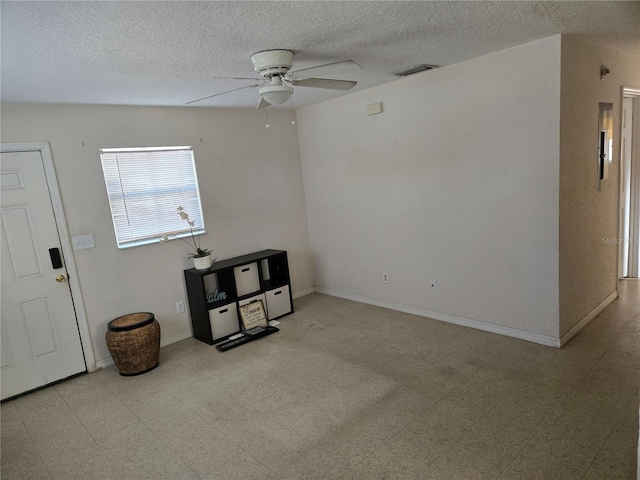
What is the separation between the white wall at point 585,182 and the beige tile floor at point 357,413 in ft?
1.19

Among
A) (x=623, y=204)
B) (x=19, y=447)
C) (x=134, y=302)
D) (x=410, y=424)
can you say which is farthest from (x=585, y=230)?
(x=19, y=447)

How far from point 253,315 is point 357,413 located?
6.36 feet

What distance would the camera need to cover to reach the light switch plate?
3580 mm

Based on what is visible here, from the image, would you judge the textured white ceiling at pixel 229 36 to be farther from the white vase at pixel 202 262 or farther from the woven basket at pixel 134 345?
the woven basket at pixel 134 345

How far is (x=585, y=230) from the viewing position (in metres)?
3.48

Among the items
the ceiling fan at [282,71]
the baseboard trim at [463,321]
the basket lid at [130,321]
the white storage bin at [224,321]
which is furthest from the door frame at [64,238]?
the baseboard trim at [463,321]

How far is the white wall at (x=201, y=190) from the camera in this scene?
139 inches

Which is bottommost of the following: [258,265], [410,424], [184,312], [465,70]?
[410,424]

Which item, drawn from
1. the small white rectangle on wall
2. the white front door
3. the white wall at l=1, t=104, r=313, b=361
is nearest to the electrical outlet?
the white wall at l=1, t=104, r=313, b=361

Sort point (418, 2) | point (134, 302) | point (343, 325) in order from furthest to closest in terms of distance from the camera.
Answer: point (343, 325)
point (134, 302)
point (418, 2)

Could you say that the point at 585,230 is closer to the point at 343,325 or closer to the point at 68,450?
the point at 343,325

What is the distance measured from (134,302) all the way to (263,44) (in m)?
2.76

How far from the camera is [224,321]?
416cm

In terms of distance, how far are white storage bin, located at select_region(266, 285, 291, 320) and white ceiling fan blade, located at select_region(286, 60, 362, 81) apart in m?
2.58
